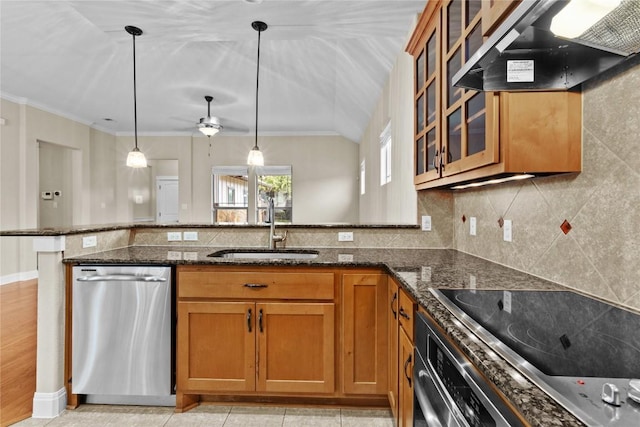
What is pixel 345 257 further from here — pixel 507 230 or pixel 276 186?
pixel 276 186

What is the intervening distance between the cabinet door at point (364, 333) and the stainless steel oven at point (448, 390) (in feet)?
2.13

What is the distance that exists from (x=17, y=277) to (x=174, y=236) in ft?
13.7

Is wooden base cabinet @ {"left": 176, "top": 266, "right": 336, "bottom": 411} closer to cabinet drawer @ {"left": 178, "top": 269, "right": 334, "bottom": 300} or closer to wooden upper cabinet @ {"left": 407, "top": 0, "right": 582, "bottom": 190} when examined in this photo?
cabinet drawer @ {"left": 178, "top": 269, "right": 334, "bottom": 300}

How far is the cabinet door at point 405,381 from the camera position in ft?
4.60

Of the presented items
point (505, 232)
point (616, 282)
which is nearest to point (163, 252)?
point (505, 232)

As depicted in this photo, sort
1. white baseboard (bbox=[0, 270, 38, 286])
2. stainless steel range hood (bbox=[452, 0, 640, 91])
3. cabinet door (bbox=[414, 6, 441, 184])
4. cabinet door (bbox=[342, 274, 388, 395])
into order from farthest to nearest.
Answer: white baseboard (bbox=[0, 270, 38, 286]) < cabinet door (bbox=[342, 274, 388, 395]) < cabinet door (bbox=[414, 6, 441, 184]) < stainless steel range hood (bbox=[452, 0, 640, 91])

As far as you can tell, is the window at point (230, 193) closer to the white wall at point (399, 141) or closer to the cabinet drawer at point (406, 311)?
the white wall at point (399, 141)

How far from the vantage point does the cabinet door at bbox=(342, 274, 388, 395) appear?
6.41ft

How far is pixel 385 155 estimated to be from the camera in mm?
4012

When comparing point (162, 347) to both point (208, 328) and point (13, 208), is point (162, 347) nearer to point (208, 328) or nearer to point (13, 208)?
point (208, 328)

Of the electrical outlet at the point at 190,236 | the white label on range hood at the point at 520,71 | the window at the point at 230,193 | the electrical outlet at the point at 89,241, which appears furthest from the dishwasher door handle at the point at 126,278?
the window at the point at 230,193

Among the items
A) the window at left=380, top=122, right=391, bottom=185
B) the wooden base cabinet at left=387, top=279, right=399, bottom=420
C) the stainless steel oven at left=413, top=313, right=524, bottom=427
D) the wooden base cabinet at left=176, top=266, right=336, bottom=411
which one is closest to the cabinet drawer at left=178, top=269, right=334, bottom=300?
the wooden base cabinet at left=176, top=266, right=336, bottom=411

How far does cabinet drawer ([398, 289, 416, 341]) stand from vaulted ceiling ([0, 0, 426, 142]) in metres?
2.01

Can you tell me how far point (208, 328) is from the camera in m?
1.98
